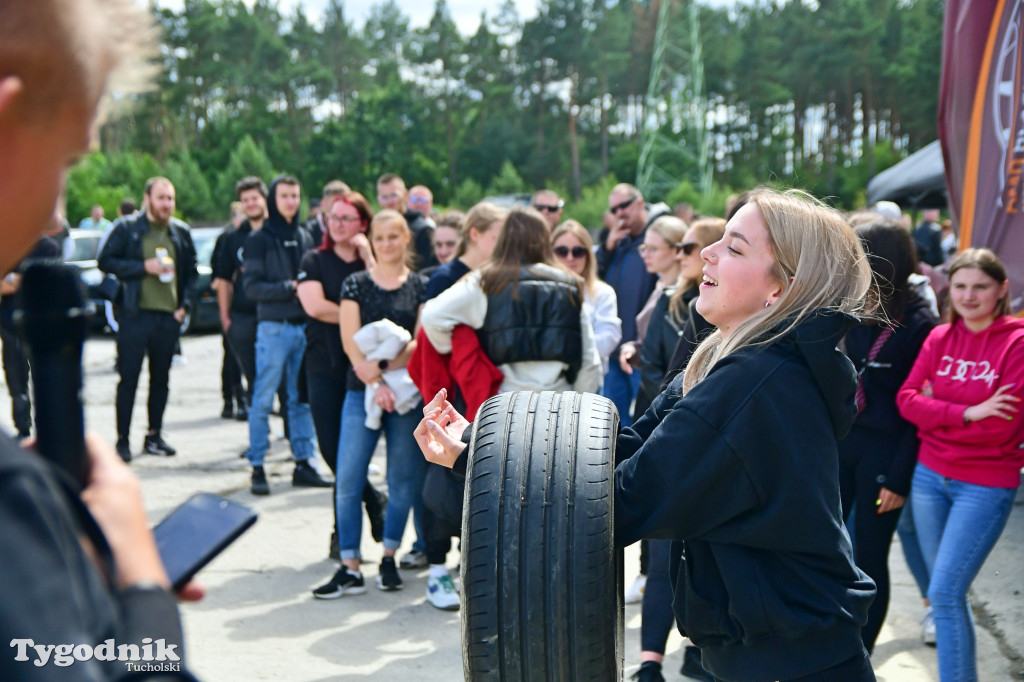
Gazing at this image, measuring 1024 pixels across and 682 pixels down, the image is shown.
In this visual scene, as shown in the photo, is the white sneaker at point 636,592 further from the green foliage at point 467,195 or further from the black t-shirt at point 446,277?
the green foliage at point 467,195

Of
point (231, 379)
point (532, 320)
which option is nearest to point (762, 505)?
point (532, 320)

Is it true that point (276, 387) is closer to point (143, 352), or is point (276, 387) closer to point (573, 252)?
point (143, 352)

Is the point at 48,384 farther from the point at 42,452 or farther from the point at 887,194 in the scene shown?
the point at 887,194

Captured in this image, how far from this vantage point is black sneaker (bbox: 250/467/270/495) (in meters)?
6.69

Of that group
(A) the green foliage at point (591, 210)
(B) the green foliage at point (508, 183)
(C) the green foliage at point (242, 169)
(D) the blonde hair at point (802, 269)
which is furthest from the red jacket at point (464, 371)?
(B) the green foliage at point (508, 183)

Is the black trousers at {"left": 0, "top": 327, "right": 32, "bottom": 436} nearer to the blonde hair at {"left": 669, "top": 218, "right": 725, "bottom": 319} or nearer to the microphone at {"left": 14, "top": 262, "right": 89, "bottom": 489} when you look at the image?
the blonde hair at {"left": 669, "top": 218, "right": 725, "bottom": 319}

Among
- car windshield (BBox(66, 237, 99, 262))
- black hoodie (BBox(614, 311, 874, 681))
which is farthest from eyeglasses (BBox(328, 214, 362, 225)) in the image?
car windshield (BBox(66, 237, 99, 262))

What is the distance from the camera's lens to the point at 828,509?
2240mm

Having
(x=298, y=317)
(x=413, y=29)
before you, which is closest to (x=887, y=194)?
(x=298, y=317)

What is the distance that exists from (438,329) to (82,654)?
11.9 ft

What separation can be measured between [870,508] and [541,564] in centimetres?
221

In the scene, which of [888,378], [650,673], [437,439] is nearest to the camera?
[437,439]

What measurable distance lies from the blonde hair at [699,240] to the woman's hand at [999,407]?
53.3 inches

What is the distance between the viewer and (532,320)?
4379 mm
